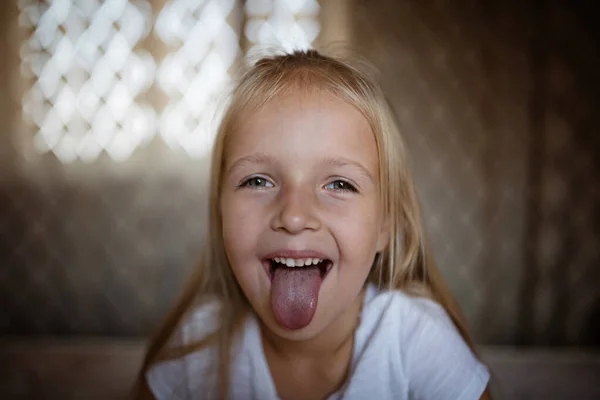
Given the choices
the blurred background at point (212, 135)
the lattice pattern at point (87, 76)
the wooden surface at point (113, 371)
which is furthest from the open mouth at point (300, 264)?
the lattice pattern at point (87, 76)

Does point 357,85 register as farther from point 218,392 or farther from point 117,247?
point 117,247

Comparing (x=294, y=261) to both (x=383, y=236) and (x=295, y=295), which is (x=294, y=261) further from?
(x=383, y=236)

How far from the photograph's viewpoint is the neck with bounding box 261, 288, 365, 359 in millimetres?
733

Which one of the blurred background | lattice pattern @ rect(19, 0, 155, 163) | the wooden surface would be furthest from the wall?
lattice pattern @ rect(19, 0, 155, 163)

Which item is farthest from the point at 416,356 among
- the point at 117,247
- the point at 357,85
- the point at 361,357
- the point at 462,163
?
the point at 117,247

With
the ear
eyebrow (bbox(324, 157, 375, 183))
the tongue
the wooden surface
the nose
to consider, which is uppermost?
eyebrow (bbox(324, 157, 375, 183))

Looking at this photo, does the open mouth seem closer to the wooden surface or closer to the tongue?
the tongue

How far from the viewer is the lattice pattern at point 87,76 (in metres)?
1.54

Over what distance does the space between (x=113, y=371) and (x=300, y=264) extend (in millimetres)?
703

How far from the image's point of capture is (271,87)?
656 millimetres

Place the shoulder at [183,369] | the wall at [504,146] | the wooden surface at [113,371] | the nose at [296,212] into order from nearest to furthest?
the nose at [296,212] < the shoulder at [183,369] < the wooden surface at [113,371] < the wall at [504,146]

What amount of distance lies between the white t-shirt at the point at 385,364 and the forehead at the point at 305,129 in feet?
0.77

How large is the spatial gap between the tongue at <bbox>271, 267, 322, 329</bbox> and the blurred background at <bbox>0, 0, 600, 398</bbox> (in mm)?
918

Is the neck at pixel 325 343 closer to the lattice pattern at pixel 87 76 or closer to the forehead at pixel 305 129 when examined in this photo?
the forehead at pixel 305 129
